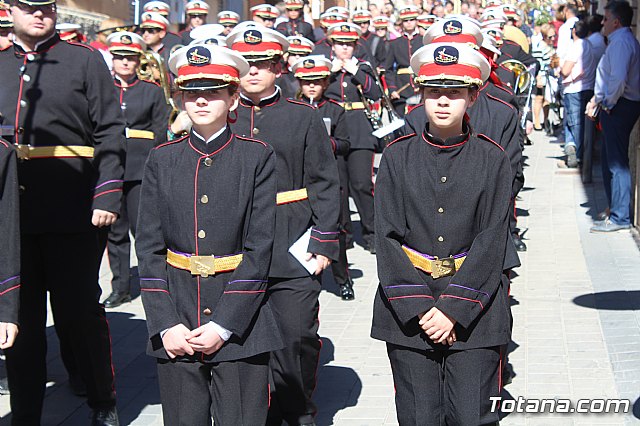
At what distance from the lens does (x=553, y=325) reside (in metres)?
8.16

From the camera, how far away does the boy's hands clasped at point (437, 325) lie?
455 centimetres

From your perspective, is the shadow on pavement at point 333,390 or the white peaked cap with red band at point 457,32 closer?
the shadow on pavement at point 333,390

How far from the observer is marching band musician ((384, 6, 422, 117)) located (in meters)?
14.7

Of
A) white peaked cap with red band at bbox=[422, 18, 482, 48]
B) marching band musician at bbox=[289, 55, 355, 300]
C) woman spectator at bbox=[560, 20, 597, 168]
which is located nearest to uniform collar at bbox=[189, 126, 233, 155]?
white peaked cap with red band at bbox=[422, 18, 482, 48]

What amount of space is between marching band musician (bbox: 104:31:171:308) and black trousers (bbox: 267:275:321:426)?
3.37m

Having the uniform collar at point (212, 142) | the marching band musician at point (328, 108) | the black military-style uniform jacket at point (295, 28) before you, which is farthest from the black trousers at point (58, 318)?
the black military-style uniform jacket at point (295, 28)

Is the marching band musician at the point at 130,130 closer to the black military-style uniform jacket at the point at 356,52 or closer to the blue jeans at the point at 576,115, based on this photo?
the black military-style uniform jacket at the point at 356,52

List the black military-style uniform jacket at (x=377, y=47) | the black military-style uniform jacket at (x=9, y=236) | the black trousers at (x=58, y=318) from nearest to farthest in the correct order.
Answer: the black military-style uniform jacket at (x=9, y=236)
the black trousers at (x=58, y=318)
the black military-style uniform jacket at (x=377, y=47)

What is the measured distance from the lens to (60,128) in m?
5.93

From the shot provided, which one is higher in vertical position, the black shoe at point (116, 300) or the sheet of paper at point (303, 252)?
the sheet of paper at point (303, 252)

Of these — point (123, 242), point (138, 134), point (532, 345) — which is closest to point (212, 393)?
point (532, 345)

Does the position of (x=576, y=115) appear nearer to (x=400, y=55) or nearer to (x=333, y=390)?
(x=400, y=55)


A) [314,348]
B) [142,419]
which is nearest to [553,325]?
[314,348]

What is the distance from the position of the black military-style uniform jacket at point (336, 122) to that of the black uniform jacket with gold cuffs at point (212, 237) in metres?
4.74
